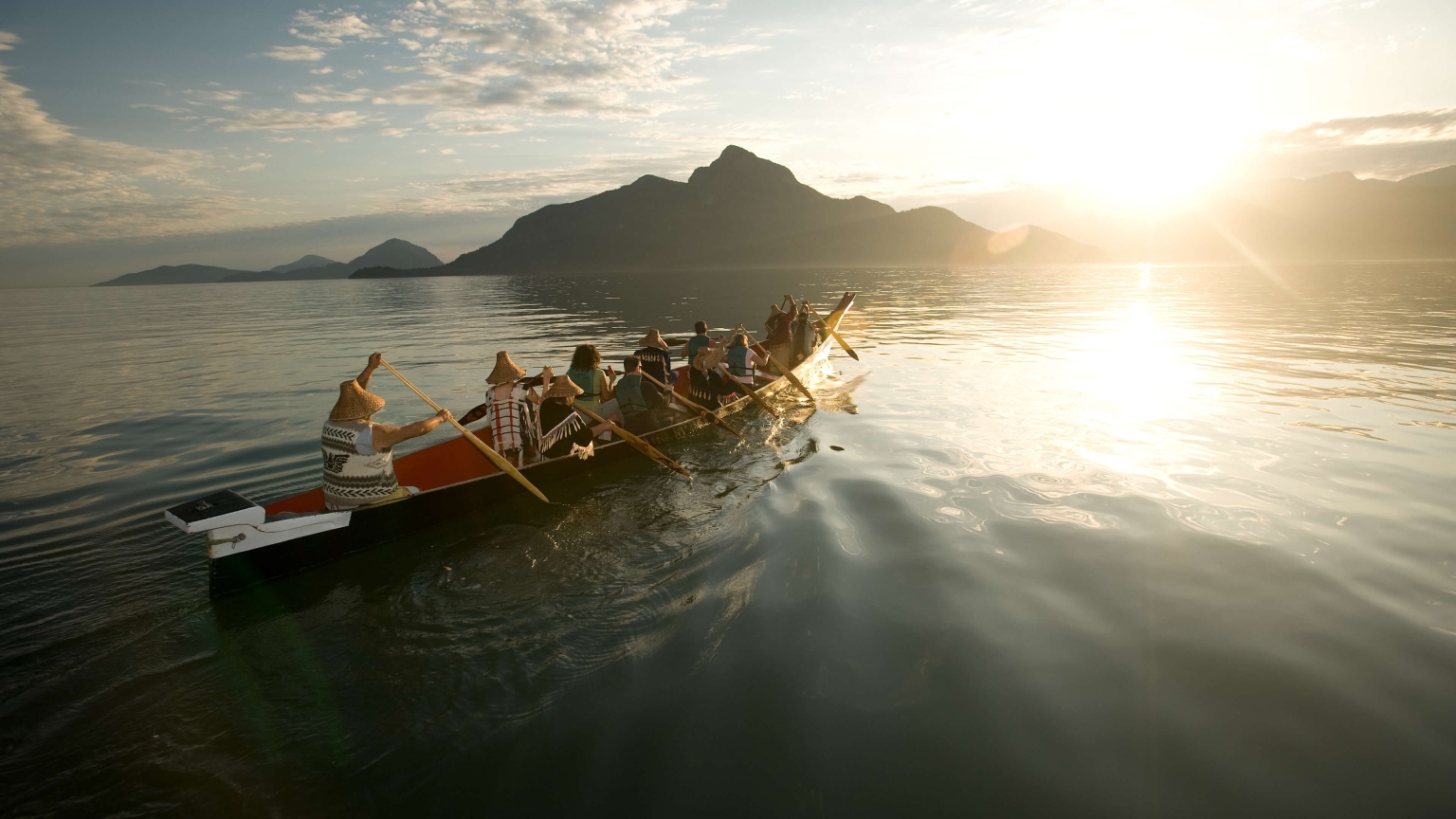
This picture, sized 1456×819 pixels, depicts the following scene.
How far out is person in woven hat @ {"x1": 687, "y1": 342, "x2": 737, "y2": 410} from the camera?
13648mm

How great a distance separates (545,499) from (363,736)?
457cm

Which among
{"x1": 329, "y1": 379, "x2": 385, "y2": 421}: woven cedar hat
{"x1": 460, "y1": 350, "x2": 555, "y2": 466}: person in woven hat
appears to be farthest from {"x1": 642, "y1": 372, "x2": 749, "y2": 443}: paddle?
{"x1": 329, "y1": 379, "x2": 385, "y2": 421}: woven cedar hat

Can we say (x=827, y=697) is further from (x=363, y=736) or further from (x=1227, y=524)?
(x=1227, y=524)

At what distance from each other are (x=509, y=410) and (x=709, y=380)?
5.29 m

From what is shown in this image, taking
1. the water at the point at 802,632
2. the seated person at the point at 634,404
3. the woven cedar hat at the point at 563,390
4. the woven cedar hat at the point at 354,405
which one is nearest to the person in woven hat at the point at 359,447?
the woven cedar hat at the point at 354,405

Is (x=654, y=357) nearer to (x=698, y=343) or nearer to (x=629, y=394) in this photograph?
(x=629, y=394)

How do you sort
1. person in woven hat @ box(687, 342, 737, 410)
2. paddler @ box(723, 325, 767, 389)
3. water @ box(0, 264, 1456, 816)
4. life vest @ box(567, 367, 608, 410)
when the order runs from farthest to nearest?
paddler @ box(723, 325, 767, 389)
person in woven hat @ box(687, 342, 737, 410)
life vest @ box(567, 367, 608, 410)
water @ box(0, 264, 1456, 816)

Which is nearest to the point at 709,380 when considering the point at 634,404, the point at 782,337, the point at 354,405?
the point at 634,404

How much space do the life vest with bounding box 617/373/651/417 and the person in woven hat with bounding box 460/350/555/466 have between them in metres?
1.94

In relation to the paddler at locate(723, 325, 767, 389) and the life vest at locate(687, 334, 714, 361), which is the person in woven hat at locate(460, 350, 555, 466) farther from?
the paddler at locate(723, 325, 767, 389)

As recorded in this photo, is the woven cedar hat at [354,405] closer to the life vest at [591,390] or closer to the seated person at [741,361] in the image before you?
the life vest at [591,390]

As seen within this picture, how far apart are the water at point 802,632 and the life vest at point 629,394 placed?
1.57m

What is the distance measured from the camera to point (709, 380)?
1398 centimetres

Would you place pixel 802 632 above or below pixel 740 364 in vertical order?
below
